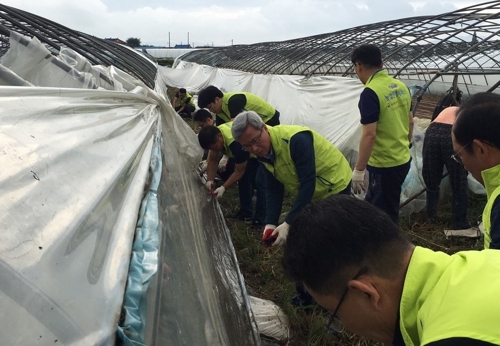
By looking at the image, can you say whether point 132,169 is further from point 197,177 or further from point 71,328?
point 197,177

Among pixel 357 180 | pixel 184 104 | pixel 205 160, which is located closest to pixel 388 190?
pixel 357 180

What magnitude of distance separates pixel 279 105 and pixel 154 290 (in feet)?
25.9

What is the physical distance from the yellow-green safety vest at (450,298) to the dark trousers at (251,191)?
3767mm

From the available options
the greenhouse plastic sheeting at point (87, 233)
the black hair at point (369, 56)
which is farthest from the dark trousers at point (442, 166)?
the greenhouse plastic sheeting at point (87, 233)

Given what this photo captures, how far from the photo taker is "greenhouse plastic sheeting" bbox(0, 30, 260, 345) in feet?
3.05

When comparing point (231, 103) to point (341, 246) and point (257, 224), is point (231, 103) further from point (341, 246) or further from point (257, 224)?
point (341, 246)

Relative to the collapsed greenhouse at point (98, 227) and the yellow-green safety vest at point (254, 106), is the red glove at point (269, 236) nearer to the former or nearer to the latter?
the collapsed greenhouse at point (98, 227)

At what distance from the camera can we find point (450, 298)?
2.69 ft

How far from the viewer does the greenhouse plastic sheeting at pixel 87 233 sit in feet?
3.05

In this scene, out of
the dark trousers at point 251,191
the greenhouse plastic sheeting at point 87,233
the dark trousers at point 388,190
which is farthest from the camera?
the dark trousers at point 251,191

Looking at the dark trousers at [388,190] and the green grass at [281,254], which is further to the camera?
the dark trousers at [388,190]

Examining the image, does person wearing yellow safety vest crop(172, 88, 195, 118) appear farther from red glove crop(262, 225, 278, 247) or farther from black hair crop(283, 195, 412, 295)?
Answer: black hair crop(283, 195, 412, 295)

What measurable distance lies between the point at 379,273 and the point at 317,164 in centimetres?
204

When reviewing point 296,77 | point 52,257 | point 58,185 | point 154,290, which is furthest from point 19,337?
point 296,77
